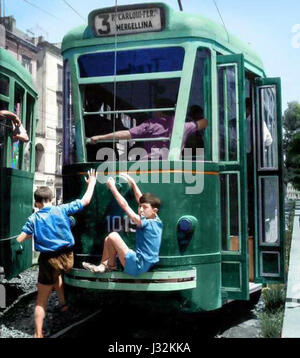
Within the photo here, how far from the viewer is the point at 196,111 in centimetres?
480

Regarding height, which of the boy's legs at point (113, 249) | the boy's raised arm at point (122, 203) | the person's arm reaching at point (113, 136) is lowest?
the boy's legs at point (113, 249)

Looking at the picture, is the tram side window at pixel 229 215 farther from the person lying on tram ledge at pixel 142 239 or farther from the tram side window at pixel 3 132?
the tram side window at pixel 3 132

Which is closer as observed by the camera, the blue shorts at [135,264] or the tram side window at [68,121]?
the blue shorts at [135,264]

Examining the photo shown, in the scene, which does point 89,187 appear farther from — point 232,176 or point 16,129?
point 16,129

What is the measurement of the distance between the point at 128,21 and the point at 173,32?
46 centimetres

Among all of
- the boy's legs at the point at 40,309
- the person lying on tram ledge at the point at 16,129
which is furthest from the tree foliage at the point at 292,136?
the boy's legs at the point at 40,309

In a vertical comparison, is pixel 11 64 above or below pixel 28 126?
above

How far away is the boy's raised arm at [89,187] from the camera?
4.57 metres

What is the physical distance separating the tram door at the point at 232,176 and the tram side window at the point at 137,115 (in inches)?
22.2

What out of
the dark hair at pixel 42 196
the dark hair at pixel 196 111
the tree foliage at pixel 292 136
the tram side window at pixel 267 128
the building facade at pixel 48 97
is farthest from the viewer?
the tree foliage at pixel 292 136

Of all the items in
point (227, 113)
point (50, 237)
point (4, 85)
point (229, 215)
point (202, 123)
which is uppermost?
point (4, 85)

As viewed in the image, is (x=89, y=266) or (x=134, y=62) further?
(x=134, y=62)

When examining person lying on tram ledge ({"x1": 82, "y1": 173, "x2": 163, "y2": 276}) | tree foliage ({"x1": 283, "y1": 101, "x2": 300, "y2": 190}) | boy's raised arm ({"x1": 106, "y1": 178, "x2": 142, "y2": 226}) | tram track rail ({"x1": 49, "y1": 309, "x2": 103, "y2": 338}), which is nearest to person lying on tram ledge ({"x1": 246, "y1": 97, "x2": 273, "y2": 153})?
person lying on tram ledge ({"x1": 82, "y1": 173, "x2": 163, "y2": 276})

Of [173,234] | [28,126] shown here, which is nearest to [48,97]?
[28,126]
